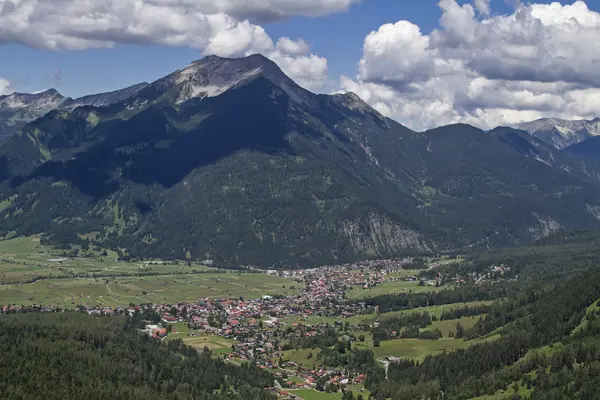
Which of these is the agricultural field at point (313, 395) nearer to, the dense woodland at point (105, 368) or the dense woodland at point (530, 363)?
the dense woodland at point (105, 368)

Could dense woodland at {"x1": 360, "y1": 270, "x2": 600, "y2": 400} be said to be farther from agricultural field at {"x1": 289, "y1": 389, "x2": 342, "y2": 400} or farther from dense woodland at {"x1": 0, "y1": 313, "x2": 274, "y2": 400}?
dense woodland at {"x1": 0, "y1": 313, "x2": 274, "y2": 400}

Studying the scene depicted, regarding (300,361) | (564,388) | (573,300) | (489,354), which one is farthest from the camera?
(300,361)

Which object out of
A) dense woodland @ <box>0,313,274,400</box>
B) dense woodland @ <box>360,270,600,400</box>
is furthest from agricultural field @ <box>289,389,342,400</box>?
dense woodland @ <box>360,270,600,400</box>

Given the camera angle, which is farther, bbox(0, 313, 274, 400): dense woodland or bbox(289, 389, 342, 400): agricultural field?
bbox(289, 389, 342, 400): agricultural field

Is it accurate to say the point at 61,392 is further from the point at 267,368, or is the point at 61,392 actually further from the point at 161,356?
the point at 267,368

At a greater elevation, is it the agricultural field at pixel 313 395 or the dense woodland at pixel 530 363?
the dense woodland at pixel 530 363

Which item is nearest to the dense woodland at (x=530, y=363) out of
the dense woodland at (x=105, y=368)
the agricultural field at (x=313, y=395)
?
the agricultural field at (x=313, y=395)

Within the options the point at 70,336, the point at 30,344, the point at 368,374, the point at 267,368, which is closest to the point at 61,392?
the point at 30,344

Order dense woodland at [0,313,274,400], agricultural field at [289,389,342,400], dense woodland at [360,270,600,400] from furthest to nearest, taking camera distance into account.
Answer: agricultural field at [289,389,342,400] < dense woodland at [360,270,600,400] < dense woodland at [0,313,274,400]

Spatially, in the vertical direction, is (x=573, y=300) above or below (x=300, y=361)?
above
